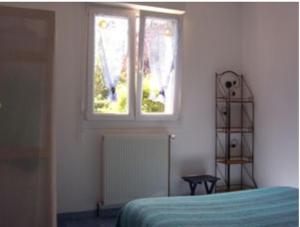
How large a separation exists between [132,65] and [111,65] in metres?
0.23

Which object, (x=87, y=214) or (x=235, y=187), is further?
(x=235, y=187)

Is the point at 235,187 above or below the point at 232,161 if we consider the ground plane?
below

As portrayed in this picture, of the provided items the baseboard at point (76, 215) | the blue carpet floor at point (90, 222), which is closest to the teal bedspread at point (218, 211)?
the blue carpet floor at point (90, 222)

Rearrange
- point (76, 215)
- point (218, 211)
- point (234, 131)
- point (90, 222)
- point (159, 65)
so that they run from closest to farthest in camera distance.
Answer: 1. point (218, 211)
2. point (90, 222)
3. point (76, 215)
4. point (159, 65)
5. point (234, 131)

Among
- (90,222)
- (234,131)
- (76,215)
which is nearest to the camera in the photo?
(90,222)

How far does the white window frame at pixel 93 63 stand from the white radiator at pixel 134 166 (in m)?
0.23

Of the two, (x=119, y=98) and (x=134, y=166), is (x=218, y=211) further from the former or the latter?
(x=119, y=98)

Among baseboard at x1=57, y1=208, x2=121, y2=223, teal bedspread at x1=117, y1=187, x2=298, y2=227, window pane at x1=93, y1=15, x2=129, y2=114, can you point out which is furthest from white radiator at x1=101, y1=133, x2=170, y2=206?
teal bedspread at x1=117, y1=187, x2=298, y2=227

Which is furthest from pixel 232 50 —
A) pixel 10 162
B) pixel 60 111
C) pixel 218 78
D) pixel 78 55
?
pixel 10 162

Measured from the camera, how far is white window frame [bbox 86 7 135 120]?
373 cm

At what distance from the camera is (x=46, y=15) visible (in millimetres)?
2682

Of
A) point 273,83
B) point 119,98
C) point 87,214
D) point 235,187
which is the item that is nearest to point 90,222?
point 87,214

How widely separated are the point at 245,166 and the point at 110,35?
88.9 inches

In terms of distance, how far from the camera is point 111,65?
385cm
